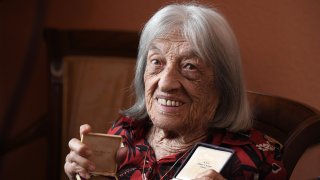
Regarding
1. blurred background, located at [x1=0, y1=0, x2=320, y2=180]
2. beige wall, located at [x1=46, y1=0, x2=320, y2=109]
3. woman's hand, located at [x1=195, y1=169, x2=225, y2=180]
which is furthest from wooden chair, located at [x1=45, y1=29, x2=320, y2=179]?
woman's hand, located at [x1=195, y1=169, x2=225, y2=180]

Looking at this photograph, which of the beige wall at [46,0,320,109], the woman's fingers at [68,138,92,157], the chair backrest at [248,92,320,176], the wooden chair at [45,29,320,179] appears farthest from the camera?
the wooden chair at [45,29,320,179]

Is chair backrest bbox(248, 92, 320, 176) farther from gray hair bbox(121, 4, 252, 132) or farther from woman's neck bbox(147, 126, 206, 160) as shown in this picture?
woman's neck bbox(147, 126, 206, 160)

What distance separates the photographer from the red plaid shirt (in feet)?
3.82

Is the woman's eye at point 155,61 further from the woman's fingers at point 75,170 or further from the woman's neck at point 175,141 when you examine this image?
the woman's fingers at point 75,170

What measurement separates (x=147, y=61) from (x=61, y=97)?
0.83 m

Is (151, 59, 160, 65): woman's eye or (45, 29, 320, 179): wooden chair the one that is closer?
(151, 59, 160, 65): woman's eye

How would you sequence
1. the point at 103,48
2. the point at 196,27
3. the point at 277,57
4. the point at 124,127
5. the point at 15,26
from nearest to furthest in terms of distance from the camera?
1. the point at 196,27
2. the point at 124,127
3. the point at 277,57
4. the point at 103,48
5. the point at 15,26

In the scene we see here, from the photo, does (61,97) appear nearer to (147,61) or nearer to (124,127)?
(124,127)

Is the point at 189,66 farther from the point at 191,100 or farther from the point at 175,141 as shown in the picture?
the point at 175,141

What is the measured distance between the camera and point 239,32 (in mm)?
1893

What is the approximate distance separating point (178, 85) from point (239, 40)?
780 mm

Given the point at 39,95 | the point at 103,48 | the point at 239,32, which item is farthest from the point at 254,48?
the point at 39,95

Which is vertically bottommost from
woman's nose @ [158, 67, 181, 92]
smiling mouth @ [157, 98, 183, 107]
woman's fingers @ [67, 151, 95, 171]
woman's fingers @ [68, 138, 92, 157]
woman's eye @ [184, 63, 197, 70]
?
woman's fingers @ [67, 151, 95, 171]

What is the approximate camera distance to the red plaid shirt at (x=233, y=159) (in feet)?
3.82
